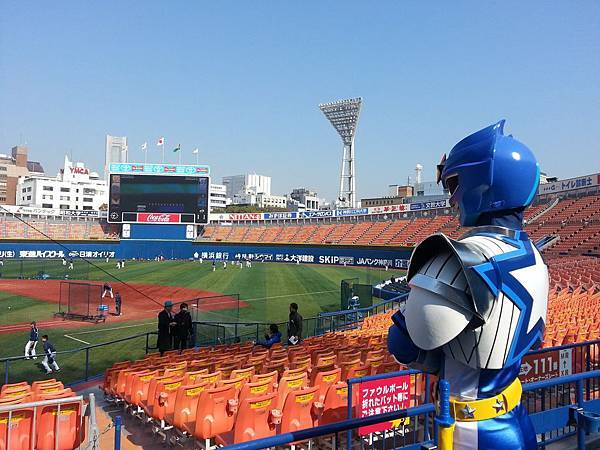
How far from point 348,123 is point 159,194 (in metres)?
46.6

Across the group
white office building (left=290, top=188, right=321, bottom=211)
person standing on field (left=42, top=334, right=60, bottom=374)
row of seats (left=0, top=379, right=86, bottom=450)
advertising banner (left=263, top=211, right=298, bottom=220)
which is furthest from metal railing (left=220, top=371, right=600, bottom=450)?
white office building (left=290, top=188, right=321, bottom=211)

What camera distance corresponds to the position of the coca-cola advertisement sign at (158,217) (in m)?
54.6

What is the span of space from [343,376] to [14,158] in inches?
5743

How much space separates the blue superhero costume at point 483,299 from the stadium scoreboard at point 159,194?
53.5 m

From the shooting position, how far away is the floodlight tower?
85875mm

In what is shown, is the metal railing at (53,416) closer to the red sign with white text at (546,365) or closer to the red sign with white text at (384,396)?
the red sign with white text at (384,396)

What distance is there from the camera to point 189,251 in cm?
5797

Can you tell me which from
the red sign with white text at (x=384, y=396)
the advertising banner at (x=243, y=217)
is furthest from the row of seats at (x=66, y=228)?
the red sign with white text at (x=384, y=396)

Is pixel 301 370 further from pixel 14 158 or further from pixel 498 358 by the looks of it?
pixel 14 158

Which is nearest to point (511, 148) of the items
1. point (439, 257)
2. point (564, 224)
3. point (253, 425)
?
point (439, 257)

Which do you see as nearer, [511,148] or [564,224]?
[511,148]

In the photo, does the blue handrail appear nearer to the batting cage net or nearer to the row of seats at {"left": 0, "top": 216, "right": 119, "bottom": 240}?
the batting cage net

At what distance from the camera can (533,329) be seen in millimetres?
2273

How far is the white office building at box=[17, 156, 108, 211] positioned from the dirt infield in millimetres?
71351
